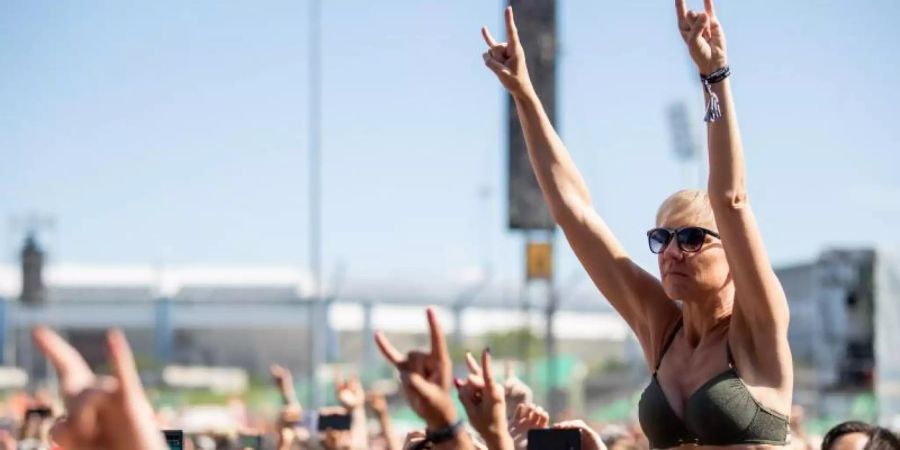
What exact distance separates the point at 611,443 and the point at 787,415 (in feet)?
21.5

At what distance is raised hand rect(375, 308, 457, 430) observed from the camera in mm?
3027

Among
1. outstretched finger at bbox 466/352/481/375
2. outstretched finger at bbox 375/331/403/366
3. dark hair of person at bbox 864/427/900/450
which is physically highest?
outstretched finger at bbox 375/331/403/366

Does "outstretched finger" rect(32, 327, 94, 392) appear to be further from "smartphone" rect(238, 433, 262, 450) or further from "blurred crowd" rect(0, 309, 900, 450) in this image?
Answer: "smartphone" rect(238, 433, 262, 450)

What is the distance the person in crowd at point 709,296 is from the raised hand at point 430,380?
779 millimetres

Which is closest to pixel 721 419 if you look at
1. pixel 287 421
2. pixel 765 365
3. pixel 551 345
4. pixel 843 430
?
pixel 765 365

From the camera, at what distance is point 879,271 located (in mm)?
18688

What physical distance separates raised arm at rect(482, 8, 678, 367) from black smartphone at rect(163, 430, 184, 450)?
103cm

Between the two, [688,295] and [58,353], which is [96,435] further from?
[688,295]

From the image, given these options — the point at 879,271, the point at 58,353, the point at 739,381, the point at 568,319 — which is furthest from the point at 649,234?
the point at 568,319

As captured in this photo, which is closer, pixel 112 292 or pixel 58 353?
pixel 58 353

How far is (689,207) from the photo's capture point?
3951 mm

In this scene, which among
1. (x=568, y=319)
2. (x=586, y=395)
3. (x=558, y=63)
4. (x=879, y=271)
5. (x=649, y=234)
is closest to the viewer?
(x=649, y=234)

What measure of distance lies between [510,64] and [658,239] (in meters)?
0.56

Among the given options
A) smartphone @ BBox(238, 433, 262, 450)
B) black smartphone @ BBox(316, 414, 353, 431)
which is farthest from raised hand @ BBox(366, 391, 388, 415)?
black smartphone @ BBox(316, 414, 353, 431)
